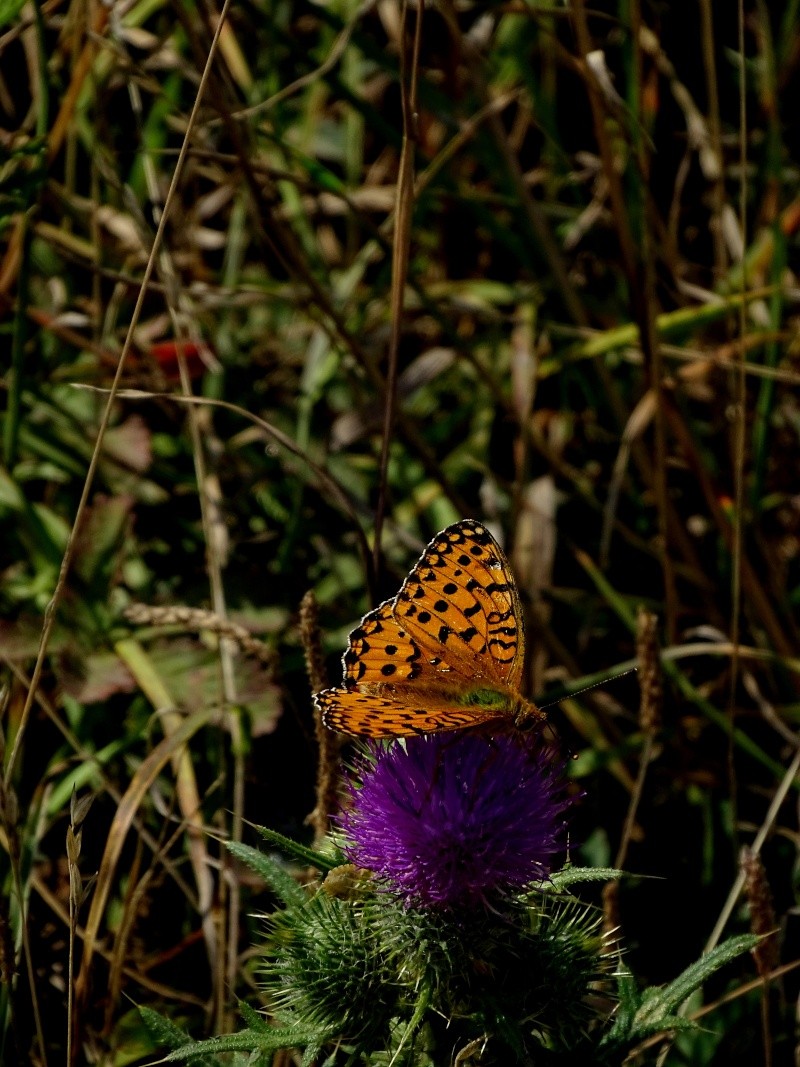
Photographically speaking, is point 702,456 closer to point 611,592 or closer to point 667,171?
point 611,592

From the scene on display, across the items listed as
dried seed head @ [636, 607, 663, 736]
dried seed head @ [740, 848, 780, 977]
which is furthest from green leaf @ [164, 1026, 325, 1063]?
dried seed head @ [636, 607, 663, 736]

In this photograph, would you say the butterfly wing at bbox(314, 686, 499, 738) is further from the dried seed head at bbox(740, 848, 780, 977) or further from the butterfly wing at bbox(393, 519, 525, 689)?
the dried seed head at bbox(740, 848, 780, 977)

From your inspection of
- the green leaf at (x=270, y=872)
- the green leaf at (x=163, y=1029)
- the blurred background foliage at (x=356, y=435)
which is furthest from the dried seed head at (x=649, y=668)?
the green leaf at (x=163, y=1029)

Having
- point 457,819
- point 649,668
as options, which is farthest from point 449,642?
point 649,668

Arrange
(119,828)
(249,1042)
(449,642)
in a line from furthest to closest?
(119,828) < (449,642) < (249,1042)

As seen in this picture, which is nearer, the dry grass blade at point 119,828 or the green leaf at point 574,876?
the green leaf at point 574,876

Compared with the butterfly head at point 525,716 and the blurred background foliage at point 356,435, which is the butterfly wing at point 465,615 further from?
the blurred background foliage at point 356,435

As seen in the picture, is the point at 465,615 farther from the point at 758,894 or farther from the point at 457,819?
the point at 758,894

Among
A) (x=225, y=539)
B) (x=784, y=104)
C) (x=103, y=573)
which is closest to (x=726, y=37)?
(x=784, y=104)
